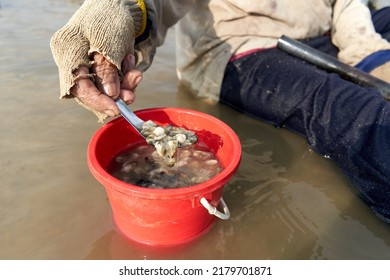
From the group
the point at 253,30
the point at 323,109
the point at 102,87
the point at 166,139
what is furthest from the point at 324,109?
the point at 102,87

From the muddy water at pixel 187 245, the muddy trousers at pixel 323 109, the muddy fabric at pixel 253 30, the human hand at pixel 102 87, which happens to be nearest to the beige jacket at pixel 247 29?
the muddy fabric at pixel 253 30

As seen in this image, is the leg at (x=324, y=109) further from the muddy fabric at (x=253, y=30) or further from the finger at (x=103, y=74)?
the finger at (x=103, y=74)

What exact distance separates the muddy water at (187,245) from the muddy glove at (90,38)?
1.58 feet

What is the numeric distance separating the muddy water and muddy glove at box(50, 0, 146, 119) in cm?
48

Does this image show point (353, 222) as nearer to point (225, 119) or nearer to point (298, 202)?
point (298, 202)

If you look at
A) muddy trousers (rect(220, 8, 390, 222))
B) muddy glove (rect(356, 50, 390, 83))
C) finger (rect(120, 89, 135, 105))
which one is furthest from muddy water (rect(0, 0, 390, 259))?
muddy glove (rect(356, 50, 390, 83))

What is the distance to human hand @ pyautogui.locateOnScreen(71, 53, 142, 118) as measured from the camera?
1.37 meters

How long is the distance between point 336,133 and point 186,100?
107cm

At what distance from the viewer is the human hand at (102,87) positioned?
137cm

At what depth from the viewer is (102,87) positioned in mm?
1443

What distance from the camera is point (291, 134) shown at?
2230mm

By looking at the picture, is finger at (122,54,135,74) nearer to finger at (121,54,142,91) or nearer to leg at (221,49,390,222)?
finger at (121,54,142,91)

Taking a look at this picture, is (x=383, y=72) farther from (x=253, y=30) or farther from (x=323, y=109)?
(x=253, y=30)
